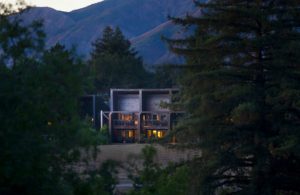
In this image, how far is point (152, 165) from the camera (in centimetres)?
2238

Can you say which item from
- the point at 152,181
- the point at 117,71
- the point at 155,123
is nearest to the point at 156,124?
the point at 155,123

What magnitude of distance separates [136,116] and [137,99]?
3125 mm

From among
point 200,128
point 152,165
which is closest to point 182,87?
point 200,128

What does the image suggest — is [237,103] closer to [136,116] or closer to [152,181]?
[152,181]

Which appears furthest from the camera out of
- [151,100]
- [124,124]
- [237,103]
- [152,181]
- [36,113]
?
[151,100]

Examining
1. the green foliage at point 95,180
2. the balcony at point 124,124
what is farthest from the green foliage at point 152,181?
the balcony at point 124,124

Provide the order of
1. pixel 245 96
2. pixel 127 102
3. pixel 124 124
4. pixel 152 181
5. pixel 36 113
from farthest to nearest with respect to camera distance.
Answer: pixel 127 102 → pixel 124 124 → pixel 245 96 → pixel 152 181 → pixel 36 113

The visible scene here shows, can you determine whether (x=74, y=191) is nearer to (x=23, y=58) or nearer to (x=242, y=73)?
(x=23, y=58)

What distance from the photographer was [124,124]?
61.2 m

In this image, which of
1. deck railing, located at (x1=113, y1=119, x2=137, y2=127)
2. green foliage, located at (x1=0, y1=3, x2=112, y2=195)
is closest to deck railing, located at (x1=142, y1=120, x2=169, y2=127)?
deck railing, located at (x1=113, y1=119, x2=137, y2=127)

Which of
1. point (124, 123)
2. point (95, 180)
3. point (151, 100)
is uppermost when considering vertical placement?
point (151, 100)

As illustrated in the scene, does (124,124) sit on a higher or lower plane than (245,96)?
lower

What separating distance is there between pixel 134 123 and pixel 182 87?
34.9 meters

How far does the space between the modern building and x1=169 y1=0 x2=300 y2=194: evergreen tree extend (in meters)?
32.6
